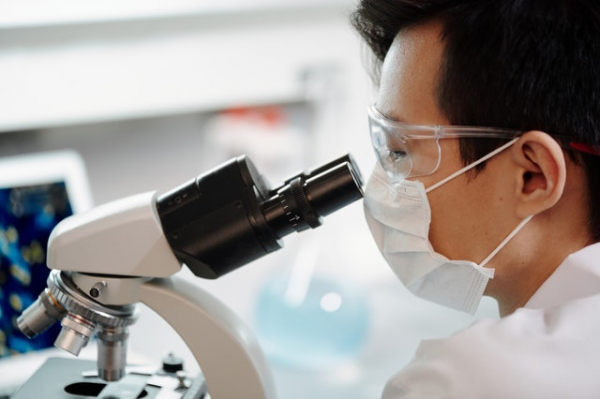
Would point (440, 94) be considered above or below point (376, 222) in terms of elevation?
above

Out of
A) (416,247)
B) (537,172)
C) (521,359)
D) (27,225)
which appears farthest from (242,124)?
(521,359)

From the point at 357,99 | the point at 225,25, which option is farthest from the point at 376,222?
the point at 357,99

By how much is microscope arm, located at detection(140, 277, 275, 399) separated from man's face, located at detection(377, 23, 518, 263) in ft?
0.95

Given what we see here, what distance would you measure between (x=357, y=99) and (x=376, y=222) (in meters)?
1.35

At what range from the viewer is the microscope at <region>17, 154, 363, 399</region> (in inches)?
34.7

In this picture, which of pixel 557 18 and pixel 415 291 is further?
pixel 415 291

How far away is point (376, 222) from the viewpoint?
104 centimetres

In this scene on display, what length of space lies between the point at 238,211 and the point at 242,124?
123cm

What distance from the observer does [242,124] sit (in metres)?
2.09

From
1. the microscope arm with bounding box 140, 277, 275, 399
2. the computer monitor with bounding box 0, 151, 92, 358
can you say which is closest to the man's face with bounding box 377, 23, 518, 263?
the microscope arm with bounding box 140, 277, 275, 399

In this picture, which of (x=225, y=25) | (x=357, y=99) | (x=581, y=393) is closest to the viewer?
(x=581, y=393)

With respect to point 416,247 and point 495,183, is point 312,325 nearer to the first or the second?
point 416,247

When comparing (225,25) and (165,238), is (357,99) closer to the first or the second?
(225,25)

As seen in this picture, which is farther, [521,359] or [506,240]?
[506,240]
